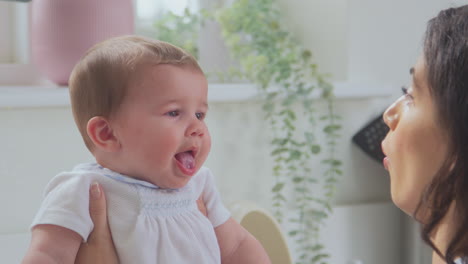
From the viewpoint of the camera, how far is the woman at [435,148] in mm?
889

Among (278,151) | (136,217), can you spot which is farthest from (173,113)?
(278,151)

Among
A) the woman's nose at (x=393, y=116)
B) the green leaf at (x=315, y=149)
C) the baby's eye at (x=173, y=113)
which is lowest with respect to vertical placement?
the green leaf at (x=315, y=149)

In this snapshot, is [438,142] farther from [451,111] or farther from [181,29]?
[181,29]

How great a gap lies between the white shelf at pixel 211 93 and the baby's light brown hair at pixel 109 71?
496 millimetres

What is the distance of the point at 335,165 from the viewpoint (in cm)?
200

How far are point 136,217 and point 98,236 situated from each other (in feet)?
0.20

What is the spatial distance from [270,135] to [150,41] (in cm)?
93

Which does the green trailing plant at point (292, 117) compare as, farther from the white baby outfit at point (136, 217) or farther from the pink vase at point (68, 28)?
the white baby outfit at point (136, 217)

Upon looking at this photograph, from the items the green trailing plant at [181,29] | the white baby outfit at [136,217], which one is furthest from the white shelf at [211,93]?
the white baby outfit at [136,217]

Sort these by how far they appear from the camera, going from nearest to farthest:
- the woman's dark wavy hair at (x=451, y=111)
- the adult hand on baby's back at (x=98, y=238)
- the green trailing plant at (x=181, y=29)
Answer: the woman's dark wavy hair at (x=451, y=111) → the adult hand on baby's back at (x=98, y=238) → the green trailing plant at (x=181, y=29)

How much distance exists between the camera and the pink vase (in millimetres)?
1602

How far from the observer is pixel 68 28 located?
161 centimetres

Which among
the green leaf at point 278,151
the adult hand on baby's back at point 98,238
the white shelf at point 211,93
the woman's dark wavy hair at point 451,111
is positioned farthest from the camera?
the green leaf at point 278,151

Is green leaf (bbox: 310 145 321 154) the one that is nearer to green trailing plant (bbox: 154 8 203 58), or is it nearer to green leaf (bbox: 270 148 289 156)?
green leaf (bbox: 270 148 289 156)
